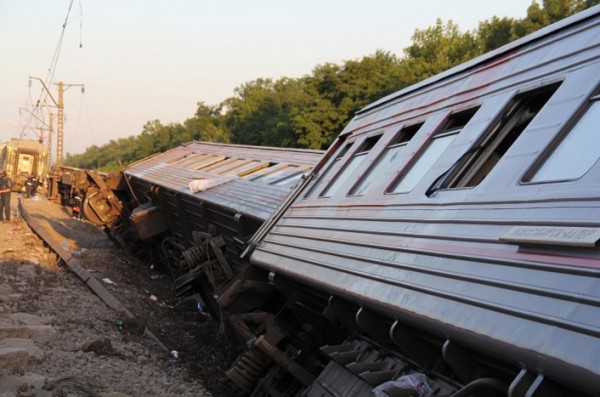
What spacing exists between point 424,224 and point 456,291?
2.97 ft

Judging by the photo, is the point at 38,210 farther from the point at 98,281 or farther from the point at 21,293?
the point at 21,293

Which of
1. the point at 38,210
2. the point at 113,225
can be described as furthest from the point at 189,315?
the point at 38,210

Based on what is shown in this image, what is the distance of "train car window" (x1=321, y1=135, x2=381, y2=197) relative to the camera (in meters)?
6.72

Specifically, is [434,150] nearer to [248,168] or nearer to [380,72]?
[248,168]

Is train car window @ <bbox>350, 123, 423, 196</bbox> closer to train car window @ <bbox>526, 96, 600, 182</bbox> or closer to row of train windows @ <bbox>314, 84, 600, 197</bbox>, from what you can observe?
row of train windows @ <bbox>314, 84, 600, 197</bbox>

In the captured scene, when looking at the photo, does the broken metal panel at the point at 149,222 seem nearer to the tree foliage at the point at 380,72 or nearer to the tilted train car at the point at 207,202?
the tilted train car at the point at 207,202

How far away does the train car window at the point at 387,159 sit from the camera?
222 inches

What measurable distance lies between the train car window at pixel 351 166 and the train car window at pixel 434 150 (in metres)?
1.58

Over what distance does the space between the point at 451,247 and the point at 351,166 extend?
11.5 feet

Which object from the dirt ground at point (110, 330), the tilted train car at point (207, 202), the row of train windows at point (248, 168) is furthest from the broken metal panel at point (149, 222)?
the row of train windows at point (248, 168)

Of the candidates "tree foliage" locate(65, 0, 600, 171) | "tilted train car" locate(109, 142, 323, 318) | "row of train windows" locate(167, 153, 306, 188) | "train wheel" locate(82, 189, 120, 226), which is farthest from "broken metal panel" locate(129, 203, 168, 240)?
"tree foliage" locate(65, 0, 600, 171)

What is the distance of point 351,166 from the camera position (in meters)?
6.89

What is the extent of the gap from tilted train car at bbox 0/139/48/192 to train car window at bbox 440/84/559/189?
36207 mm

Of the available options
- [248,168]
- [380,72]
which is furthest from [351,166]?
[380,72]
